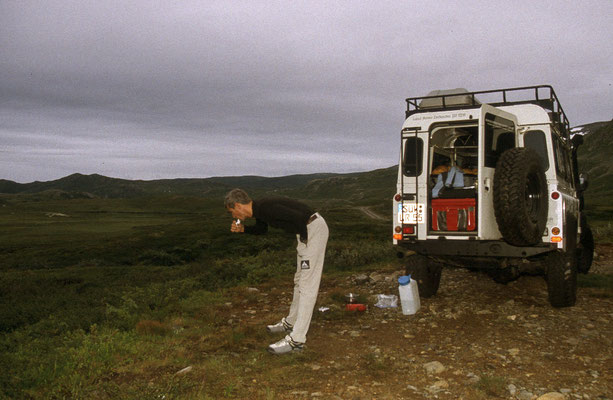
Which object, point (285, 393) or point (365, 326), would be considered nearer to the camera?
point (285, 393)

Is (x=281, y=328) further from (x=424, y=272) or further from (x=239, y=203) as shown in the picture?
(x=424, y=272)

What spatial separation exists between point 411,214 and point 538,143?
8.33 ft

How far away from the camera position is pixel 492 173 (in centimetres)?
739

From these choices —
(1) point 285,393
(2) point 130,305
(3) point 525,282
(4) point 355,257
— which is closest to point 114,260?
(4) point 355,257

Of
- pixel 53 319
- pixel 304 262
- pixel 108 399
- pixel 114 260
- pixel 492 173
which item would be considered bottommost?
pixel 114 260

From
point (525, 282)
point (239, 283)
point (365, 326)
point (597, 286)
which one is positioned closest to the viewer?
point (365, 326)

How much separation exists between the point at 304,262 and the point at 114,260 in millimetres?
22671

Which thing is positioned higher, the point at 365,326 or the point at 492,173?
the point at 492,173

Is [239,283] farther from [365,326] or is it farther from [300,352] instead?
[300,352]

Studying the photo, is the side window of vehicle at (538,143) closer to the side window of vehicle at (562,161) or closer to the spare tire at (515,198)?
the side window of vehicle at (562,161)

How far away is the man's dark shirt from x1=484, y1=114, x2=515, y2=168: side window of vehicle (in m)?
3.28

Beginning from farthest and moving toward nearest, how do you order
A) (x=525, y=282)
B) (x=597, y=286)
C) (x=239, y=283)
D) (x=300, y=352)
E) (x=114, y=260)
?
(x=114, y=260), (x=239, y=283), (x=525, y=282), (x=597, y=286), (x=300, y=352)

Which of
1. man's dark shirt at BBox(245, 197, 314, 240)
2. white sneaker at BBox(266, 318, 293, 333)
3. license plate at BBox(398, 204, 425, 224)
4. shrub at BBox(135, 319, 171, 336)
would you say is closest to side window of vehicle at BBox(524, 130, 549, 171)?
license plate at BBox(398, 204, 425, 224)

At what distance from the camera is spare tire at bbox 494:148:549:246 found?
263 inches
